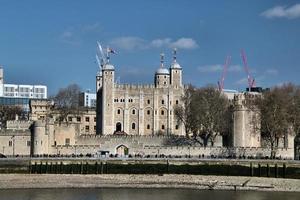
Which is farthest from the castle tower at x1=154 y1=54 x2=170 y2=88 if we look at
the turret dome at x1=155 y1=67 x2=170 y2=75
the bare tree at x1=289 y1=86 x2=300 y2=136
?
the bare tree at x1=289 y1=86 x2=300 y2=136

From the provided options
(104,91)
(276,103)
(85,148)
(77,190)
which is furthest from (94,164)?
(104,91)

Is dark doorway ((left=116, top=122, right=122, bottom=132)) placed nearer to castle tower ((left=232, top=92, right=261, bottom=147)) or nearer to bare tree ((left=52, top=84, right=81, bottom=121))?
bare tree ((left=52, top=84, right=81, bottom=121))

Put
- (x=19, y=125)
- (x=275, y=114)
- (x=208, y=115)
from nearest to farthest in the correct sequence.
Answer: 1. (x=275, y=114)
2. (x=19, y=125)
3. (x=208, y=115)

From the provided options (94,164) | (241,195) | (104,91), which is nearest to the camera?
Result: (241,195)

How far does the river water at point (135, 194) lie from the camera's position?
61875 millimetres

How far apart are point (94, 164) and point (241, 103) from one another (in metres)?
29.6

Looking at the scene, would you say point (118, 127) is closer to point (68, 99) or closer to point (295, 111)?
point (68, 99)

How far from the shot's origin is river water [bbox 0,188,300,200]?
2436 inches

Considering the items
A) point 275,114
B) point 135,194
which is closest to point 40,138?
point 135,194

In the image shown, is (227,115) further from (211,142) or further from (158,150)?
(158,150)

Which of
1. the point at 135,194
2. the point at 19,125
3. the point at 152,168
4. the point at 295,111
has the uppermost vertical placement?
the point at 295,111

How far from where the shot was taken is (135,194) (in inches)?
2554

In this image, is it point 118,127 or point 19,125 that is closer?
point 19,125

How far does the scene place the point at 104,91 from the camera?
415ft
